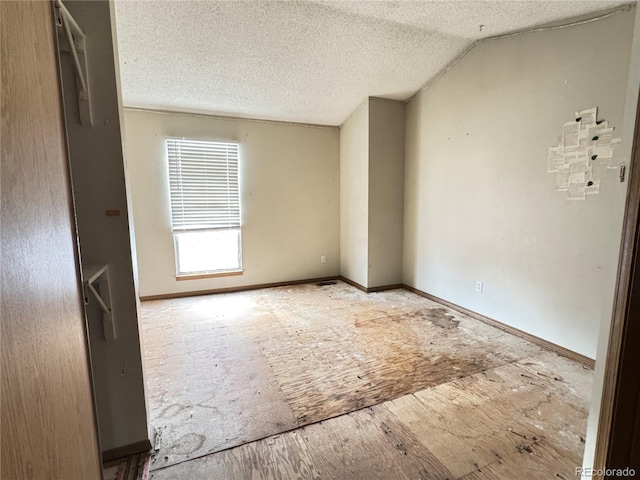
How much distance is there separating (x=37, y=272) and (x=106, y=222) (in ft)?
2.74

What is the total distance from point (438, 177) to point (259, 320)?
2693 mm

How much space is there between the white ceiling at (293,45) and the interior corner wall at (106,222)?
1368mm

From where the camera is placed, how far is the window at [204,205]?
3.87 metres

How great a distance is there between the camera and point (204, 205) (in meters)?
4.03

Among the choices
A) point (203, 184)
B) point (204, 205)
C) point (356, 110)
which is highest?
point (356, 110)

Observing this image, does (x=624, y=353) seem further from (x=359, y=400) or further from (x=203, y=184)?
(x=203, y=184)

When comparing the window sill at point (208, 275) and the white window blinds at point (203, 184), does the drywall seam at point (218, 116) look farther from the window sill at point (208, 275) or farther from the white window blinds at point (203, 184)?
the window sill at point (208, 275)

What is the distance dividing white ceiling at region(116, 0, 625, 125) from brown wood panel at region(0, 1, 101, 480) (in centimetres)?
213

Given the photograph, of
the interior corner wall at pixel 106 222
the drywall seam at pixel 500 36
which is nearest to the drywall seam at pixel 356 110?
the drywall seam at pixel 500 36

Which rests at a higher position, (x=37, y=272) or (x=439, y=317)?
(x=37, y=272)

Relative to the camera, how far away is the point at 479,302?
3.20m

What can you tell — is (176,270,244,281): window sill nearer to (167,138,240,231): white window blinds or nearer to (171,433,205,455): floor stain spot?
(167,138,240,231): white window blinds

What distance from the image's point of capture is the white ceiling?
2324mm

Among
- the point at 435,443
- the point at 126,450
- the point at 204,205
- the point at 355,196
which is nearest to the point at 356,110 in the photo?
the point at 355,196
